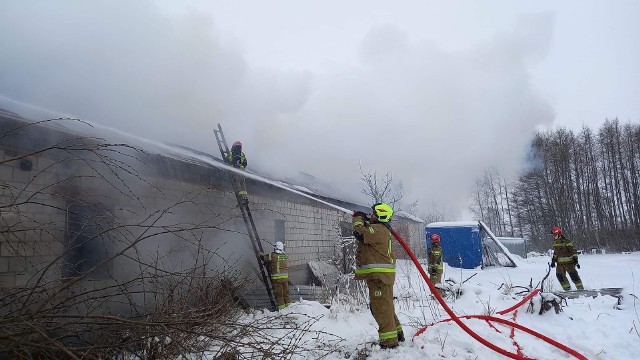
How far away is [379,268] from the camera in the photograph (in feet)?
14.3

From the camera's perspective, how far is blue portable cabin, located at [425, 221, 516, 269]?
14.7m

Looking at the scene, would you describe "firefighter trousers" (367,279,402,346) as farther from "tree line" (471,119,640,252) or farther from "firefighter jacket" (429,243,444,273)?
"tree line" (471,119,640,252)

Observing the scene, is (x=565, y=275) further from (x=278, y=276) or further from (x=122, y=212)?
(x=122, y=212)

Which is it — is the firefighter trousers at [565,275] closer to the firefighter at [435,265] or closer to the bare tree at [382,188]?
the firefighter at [435,265]

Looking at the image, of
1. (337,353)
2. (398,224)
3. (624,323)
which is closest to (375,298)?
→ (337,353)

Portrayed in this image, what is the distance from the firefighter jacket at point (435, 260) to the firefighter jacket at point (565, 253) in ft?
8.52

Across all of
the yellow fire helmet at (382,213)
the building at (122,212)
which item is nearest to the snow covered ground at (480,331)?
the yellow fire helmet at (382,213)

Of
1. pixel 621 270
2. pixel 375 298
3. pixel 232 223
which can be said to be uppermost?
pixel 232 223

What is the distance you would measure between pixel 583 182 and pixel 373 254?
97.3 feet

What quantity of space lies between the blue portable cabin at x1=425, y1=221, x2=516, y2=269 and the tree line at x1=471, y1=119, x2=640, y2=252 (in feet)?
44.4

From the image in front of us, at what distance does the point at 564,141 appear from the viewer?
2880cm

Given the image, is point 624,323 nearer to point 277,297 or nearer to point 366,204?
point 277,297

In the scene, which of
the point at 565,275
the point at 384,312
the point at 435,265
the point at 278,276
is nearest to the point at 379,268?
the point at 384,312

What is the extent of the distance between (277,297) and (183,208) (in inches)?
101
